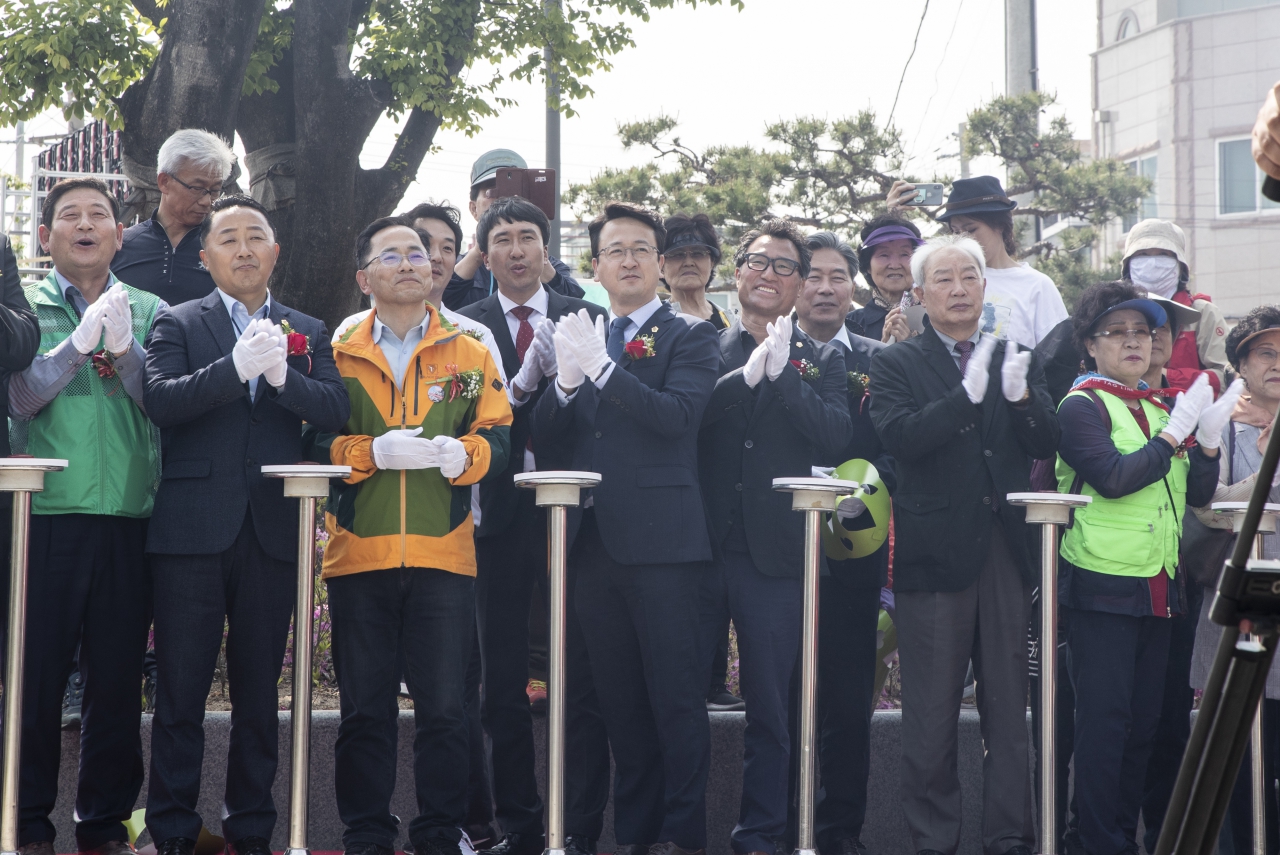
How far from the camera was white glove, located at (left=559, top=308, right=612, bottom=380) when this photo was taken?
14.3 feet

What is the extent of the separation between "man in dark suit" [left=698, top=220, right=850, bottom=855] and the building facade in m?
25.4

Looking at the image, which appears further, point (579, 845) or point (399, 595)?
point (579, 845)

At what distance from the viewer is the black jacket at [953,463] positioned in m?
4.52

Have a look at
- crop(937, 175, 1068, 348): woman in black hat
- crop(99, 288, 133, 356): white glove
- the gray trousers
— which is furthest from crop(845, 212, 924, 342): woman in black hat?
crop(99, 288, 133, 356): white glove

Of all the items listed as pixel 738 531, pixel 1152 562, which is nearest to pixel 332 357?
pixel 738 531

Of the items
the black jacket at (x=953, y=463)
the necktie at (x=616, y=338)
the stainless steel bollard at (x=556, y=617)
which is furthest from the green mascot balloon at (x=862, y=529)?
the stainless steel bollard at (x=556, y=617)

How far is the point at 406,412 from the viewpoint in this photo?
4344mm

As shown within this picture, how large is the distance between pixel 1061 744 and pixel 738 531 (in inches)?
64.7

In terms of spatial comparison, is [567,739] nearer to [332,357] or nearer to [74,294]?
[332,357]

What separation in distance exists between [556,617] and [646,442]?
0.75 meters

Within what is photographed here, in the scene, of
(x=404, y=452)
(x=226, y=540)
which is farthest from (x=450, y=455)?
(x=226, y=540)

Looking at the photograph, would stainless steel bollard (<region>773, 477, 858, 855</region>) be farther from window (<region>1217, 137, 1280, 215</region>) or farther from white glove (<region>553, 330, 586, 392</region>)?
window (<region>1217, 137, 1280, 215</region>)

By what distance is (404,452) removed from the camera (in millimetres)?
4070

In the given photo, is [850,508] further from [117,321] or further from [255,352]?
[117,321]
